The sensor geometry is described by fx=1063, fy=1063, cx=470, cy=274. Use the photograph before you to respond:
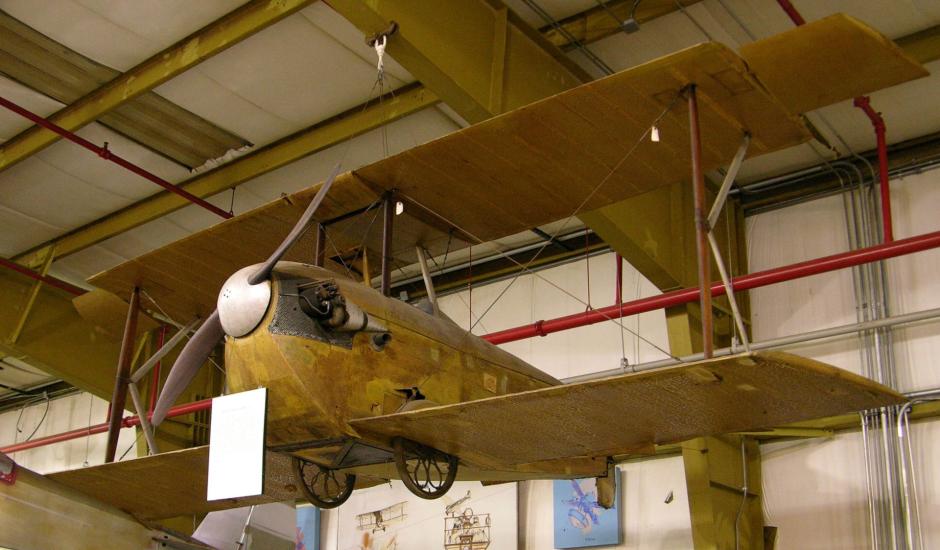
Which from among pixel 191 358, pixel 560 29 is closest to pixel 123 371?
pixel 191 358

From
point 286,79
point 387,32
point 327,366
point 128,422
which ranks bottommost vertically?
point 327,366

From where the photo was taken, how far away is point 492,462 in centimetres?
654

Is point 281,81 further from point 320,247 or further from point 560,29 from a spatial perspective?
point 320,247

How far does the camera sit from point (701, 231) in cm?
555

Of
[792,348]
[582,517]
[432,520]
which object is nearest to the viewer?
[792,348]

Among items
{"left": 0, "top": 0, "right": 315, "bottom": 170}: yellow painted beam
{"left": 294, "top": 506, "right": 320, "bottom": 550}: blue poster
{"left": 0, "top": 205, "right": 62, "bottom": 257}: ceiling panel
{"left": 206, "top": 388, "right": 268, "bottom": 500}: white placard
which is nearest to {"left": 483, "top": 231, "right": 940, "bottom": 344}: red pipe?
{"left": 206, "top": 388, "right": 268, "bottom": 500}: white placard

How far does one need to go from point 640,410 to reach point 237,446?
2094 millimetres

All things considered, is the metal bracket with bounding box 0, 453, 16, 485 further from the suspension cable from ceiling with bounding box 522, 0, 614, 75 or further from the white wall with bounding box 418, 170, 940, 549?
the suspension cable from ceiling with bounding box 522, 0, 614, 75

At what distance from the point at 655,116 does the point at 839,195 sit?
510 centimetres

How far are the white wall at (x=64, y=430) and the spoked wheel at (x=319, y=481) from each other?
10352mm

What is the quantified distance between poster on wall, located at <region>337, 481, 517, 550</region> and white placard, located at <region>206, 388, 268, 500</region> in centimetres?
612

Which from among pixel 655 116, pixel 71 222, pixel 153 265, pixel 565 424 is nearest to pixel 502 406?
pixel 565 424

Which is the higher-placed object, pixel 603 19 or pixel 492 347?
pixel 603 19

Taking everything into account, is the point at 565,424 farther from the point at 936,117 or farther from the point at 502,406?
the point at 936,117
